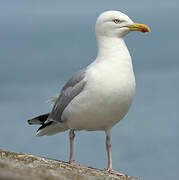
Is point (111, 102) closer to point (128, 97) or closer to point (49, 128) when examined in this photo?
point (128, 97)

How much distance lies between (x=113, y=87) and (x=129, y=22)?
2.48m

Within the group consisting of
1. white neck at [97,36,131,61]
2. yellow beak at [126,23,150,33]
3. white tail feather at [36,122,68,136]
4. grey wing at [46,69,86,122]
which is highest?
yellow beak at [126,23,150,33]

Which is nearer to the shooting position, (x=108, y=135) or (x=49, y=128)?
(x=108, y=135)

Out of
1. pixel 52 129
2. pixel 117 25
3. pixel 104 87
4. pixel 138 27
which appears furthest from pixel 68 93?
pixel 138 27

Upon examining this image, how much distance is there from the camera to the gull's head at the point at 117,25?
1514 centimetres

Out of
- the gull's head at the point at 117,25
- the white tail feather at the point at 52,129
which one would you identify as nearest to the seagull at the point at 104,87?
the gull's head at the point at 117,25

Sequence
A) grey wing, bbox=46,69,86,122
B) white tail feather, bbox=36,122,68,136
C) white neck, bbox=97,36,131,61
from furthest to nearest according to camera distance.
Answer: white tail feather, bbox=36,122,68,136 < white neck, bbox=97,36,131,61 < grey wing, bbox=46,69,86,122

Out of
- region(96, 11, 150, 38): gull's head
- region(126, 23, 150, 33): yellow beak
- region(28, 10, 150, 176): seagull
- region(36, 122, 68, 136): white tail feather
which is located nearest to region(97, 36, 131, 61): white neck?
region(28, 10, 150, 176): seagull

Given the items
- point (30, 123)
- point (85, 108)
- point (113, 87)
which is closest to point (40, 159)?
point (85, 108)

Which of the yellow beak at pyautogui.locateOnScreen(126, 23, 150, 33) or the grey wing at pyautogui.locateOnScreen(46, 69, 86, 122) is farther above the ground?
the yellow beak at pyautogui.locateOnScreen(126, 23, 150, 33)

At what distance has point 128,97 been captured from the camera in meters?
14.6

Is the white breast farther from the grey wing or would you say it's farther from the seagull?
the grey wing

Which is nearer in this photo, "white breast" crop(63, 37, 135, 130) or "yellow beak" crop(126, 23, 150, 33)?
"white breast" crop(63, 37, 135, 130)

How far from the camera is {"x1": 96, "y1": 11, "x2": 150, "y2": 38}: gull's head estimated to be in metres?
15.1
